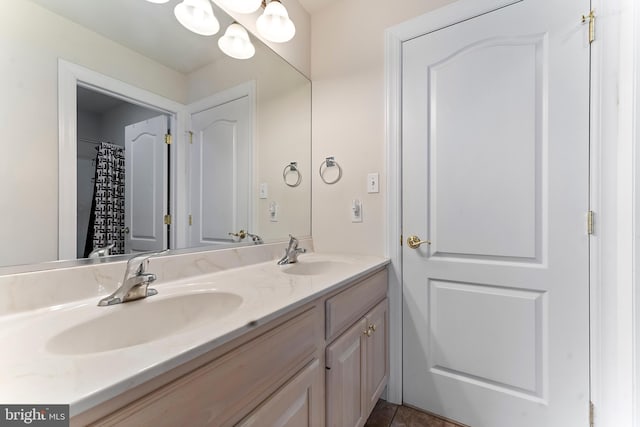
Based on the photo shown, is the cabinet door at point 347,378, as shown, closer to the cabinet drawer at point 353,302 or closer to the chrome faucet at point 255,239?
the cabinet drawer at point 353,302

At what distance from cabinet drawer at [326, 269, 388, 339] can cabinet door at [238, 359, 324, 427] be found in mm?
145

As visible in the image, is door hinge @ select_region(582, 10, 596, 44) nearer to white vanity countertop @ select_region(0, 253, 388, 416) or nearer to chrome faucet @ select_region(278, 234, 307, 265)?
white vanity countertop @ select_region(0, 253, 388, 416)

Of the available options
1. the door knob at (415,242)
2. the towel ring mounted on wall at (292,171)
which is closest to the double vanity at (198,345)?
the door knob at (415,242)

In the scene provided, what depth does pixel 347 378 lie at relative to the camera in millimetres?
1029

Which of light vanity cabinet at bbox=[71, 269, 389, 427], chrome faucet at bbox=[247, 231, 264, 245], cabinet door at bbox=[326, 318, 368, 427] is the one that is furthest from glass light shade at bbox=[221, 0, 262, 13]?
cabinet door at bbox=[326, 318, 368, 427]

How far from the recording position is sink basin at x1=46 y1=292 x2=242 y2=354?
597mm

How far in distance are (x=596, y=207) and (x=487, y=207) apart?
365 millimetres

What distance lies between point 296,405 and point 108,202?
879 mm

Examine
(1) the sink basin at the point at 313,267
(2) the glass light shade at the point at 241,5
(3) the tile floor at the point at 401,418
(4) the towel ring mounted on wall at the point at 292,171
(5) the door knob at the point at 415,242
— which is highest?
Result: (2) the glass light shade at the point at 241,5

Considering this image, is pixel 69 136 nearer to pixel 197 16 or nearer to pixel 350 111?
pixel 197 16

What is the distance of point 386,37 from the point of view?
1.50 meters

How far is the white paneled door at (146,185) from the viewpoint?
0.95m

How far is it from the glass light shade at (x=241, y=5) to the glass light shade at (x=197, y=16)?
9 centimetres

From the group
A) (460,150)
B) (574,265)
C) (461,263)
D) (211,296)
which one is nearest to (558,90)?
(460,150)
